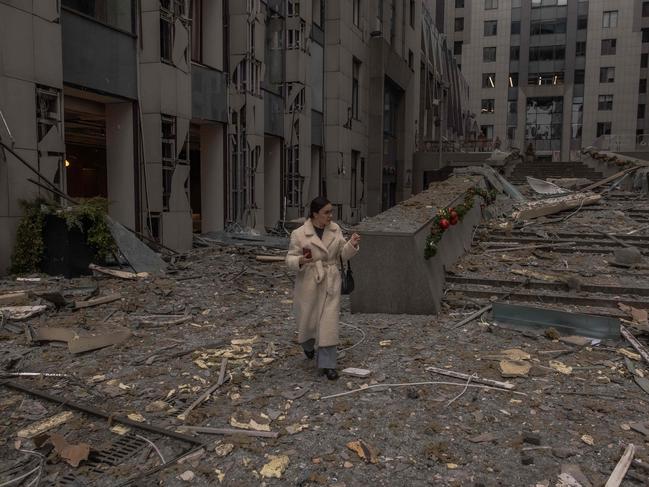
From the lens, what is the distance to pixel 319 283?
5.97 m

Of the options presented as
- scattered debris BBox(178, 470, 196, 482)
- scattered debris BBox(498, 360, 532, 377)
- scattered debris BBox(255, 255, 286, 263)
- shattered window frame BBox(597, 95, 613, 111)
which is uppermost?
shattered window frame BBox(597, 95, 613, 111)

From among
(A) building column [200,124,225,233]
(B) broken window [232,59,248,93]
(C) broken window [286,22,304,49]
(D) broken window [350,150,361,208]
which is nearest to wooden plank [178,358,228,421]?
(A) building column [200,124,225,233]

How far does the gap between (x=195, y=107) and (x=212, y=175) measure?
231cm

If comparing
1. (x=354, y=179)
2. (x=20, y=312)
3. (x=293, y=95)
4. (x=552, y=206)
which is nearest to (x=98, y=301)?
(x=20, y=312)

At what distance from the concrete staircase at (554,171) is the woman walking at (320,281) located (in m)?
25.2

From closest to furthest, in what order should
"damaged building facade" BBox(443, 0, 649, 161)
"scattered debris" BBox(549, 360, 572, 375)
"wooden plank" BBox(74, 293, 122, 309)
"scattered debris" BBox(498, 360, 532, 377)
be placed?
"scattered debris" BBox(498, 360, 532, 377), "scattered debris" BBox(549, 360, 572, 375), "wooden plank" BBox(74, 293, 122, 309), "damaged building facade" BBox(443, 0, 649, 161)

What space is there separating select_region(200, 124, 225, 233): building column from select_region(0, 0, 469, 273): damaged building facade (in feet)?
0.14

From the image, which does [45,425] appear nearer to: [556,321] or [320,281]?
[320,281]

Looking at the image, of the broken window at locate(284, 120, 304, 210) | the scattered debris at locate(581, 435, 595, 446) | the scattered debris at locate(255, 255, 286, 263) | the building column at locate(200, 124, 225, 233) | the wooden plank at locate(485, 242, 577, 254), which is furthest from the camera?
the broken window at locate(284, 120, 304, 210)

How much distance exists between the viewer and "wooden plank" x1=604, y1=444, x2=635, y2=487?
4043 millimetres

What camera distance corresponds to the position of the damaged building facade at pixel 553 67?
7012cm

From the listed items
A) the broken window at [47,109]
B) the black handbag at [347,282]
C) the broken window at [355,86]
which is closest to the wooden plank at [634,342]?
the black handbag at [347,282]

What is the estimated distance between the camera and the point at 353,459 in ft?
14.6

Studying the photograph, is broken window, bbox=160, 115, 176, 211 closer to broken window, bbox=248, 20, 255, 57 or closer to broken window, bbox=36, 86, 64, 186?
broken window, bbox=36, 86, 64, 186
